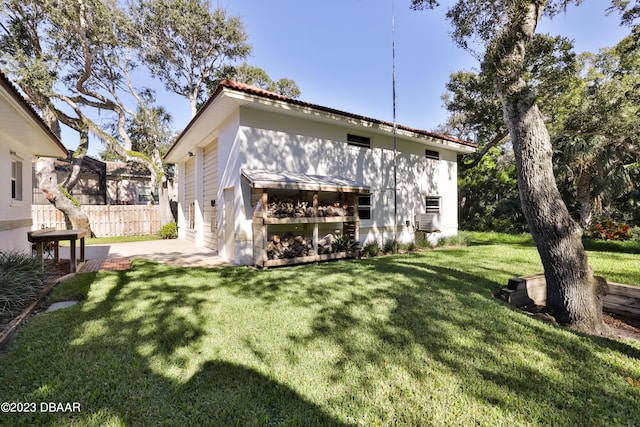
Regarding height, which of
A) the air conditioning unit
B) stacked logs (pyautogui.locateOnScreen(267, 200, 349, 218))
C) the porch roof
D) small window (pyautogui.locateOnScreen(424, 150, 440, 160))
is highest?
small window (pyautogui.locateOnScreen(424, 150, 440, 160))

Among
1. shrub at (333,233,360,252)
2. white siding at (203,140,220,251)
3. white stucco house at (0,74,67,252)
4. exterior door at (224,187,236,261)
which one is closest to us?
white stucco house at (0,74,67,252)

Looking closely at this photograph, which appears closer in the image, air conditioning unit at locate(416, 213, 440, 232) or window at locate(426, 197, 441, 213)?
air conditioning unit at locate(416, 213, 440, 232)

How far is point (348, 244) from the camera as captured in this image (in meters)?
8.41

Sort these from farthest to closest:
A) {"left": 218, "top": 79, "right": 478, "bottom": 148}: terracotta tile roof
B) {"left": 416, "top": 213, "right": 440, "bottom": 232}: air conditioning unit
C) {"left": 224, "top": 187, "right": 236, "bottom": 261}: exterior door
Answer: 1. {"left": 416, "top": 213, "right": 440, "bottom": 232}: air conditioning unit
2. {"left": 224, "top": 187, "right": 236, "bottom": 261}: exterior door
3. {"left": 218, "top": 79, "right": 478, "bottom": 148}: terracotta tile roof

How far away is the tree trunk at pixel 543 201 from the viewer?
369 centimetres

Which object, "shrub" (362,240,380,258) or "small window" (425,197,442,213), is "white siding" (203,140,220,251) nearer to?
"shrub" (362,240,380,258)

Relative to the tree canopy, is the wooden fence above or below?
below

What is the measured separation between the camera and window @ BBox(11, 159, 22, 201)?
733cm

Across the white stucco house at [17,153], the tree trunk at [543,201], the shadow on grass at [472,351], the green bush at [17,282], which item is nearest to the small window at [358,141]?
the tree trunk at [543,201]

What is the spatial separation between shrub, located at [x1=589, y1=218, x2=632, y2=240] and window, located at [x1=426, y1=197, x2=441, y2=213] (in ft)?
22.2

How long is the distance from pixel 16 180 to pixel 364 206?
10.1m

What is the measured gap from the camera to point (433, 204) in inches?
476

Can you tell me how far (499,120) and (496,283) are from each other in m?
11.8

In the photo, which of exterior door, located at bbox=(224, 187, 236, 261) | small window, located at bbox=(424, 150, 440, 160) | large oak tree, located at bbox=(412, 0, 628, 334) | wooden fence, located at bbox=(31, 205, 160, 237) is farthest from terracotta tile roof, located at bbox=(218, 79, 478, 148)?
wooden fence, located at bbox=(31, 205, 160, 237)
